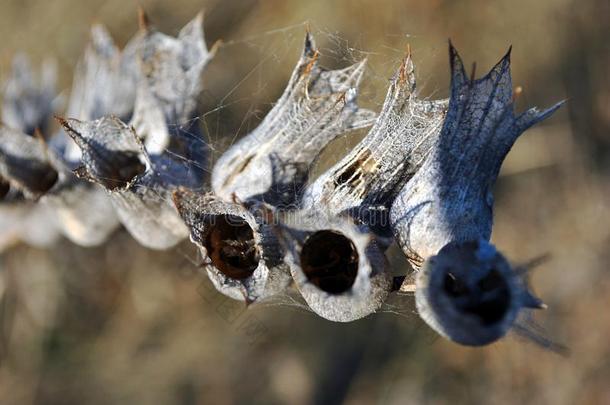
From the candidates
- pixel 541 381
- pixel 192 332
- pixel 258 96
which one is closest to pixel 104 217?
pixel 258 96

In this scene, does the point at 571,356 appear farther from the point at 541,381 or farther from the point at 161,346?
the point at 161,346

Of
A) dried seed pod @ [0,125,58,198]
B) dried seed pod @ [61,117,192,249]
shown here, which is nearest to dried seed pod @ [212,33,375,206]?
dried seed pod @ [61,117,192,249]

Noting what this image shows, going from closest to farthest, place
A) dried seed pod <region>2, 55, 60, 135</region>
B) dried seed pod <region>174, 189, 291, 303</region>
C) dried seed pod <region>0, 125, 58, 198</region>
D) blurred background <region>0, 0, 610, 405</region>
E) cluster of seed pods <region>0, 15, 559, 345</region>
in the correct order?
1. cluster of seed pods <region>0, 15, 559, 345</region>
2. dried seed pod <region>174, 189, 291, 303</region>
3. dried seed pod <region>0, 125, 58, 198</region>
4. dried seed pod <region>2, 55, 60, 135</region>
5. blurred background <region>0, 0, 610, 405</region>

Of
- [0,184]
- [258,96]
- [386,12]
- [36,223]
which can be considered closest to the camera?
[0,184]

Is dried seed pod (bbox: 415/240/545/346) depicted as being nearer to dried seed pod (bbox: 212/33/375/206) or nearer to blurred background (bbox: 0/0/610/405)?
dried seed pod (bbox: 212/33/375/206)

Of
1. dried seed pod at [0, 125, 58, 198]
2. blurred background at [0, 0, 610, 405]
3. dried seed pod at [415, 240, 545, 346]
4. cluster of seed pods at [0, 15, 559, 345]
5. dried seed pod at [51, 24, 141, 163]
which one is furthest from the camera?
blurred background at [0, 0, 610, 405]

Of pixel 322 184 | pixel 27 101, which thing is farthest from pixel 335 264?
pixel 27 101
